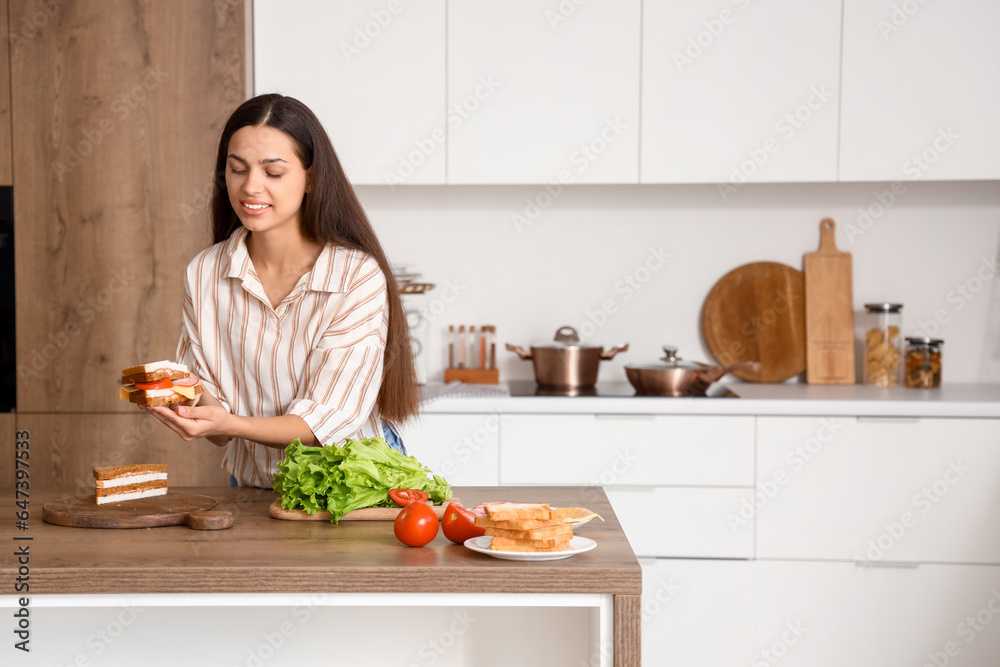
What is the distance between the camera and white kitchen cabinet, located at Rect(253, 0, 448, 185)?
2.83 metres

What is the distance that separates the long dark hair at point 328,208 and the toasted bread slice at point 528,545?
590 millimetres

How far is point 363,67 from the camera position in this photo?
2840 mm

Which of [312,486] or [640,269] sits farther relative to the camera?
[640,269]

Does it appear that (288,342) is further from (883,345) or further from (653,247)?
(883,345)

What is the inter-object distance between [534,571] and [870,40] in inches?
90.4

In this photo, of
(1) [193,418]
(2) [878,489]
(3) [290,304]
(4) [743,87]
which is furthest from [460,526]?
(4) [743,87]

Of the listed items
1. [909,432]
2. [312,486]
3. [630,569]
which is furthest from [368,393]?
[909,432]

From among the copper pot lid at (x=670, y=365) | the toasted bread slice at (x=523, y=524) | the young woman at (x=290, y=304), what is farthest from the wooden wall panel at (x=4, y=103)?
the toasted bread slice at (x=523, y=524)

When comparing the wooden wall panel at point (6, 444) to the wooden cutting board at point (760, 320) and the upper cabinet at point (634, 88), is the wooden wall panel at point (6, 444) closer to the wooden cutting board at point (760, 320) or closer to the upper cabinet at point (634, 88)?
the upper cabinet at point (634, 88)

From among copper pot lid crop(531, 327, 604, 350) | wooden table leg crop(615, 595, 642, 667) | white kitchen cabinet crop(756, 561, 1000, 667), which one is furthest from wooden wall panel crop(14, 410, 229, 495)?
wooden table leg crop(615, 595, 642, 667)

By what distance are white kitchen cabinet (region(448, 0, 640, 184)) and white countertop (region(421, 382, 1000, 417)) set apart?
0.71 meters

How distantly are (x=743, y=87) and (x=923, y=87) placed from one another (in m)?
0.54

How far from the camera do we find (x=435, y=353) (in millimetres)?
3244

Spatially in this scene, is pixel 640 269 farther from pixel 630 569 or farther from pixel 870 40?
pixel 630 569
